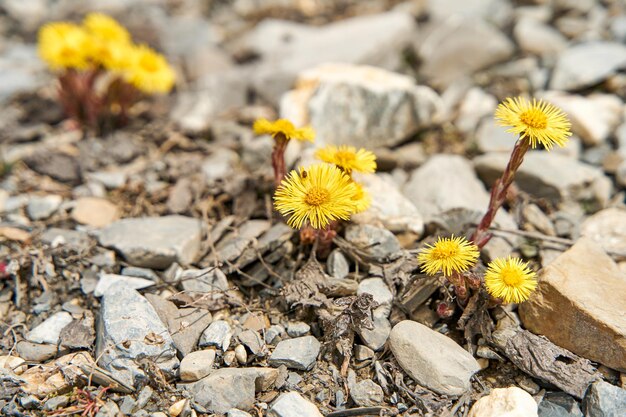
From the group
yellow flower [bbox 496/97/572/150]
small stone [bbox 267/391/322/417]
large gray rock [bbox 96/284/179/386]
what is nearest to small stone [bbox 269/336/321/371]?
small stone [bbox 267/391/322/417]

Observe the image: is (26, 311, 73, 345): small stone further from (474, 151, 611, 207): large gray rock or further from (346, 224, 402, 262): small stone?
(474, 151, 611, 207): large gray rock

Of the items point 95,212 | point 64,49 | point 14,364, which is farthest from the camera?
point 64,49

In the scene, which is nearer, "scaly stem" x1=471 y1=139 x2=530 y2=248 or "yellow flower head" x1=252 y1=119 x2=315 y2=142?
"scaly stem" x1=471 y1=139 x2=530 y2=248

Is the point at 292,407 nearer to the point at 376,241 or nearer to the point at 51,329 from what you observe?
the point at 376,241

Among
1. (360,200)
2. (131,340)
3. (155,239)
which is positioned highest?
(360,200)

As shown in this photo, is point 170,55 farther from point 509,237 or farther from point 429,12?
point 509,237

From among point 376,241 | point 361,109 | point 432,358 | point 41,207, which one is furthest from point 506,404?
point 41,207
